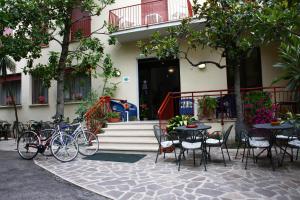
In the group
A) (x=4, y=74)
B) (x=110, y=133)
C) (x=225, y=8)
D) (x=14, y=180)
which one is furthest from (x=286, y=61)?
(x=4, y=74)

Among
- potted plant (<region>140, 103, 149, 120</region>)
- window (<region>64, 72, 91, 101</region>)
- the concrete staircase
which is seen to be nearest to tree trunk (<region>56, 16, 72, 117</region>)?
window (<region>64, 72, 91, 101</region>)

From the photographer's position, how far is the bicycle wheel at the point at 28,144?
7566 millimetres

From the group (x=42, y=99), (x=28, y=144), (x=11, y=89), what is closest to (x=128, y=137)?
(x=28, y=144)

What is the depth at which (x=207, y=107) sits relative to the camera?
30.1ft

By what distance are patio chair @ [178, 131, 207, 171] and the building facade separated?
4.01 metres

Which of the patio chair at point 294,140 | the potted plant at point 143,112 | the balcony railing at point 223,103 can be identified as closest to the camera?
the patio chair at point 294,140

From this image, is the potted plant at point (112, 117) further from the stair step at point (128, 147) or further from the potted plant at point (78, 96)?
the potted plant at point (78, 96)

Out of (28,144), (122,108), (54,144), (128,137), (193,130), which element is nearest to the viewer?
(193,130)

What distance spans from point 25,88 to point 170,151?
A: 32.7ft

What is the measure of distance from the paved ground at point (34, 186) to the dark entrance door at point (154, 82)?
5971 millimetres

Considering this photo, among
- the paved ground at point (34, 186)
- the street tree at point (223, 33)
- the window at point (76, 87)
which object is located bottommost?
the paved ground at point (34, 186)

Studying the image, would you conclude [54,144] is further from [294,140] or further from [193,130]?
Result: [294,140]

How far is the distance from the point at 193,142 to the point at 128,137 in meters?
3.01

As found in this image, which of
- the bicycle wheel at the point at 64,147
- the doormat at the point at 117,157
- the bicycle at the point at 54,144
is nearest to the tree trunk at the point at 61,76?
the bicycle at the point at 54,144
